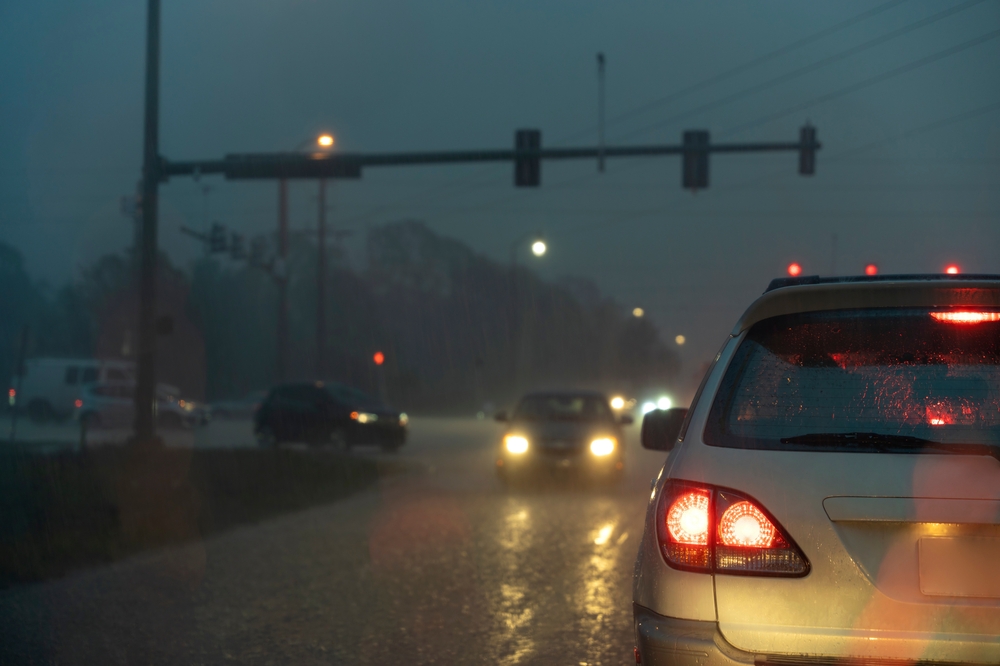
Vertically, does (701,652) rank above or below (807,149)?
below

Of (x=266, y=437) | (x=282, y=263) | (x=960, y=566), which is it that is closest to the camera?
(x=960, y=566)

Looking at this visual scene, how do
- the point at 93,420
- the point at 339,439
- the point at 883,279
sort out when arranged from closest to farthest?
1. the point at 883,279
2. the point at 339,439
3. the point at 93,420

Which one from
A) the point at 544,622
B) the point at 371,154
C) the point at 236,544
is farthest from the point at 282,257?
the point at 544,622

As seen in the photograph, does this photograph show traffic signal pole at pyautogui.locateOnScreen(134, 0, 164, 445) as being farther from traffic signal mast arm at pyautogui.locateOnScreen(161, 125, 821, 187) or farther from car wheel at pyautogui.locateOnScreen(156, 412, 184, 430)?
car wheel at pyautogui.locateOnScreen(156, 412, 184, 430)

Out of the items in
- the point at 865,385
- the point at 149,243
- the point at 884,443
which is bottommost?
the point at 884,443

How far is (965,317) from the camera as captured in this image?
10.5 ft

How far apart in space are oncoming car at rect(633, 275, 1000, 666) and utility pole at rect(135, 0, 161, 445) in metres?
16.7

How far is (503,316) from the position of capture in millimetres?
98312

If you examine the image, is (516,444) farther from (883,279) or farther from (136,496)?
(883,279)

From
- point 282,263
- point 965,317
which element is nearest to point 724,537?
point 965,317

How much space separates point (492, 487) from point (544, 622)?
9.29 meters

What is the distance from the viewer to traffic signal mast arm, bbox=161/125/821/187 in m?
18.8

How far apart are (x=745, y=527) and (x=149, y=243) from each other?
18048 millimetres

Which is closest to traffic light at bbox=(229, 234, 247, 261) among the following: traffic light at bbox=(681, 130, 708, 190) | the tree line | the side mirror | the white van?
the white van
